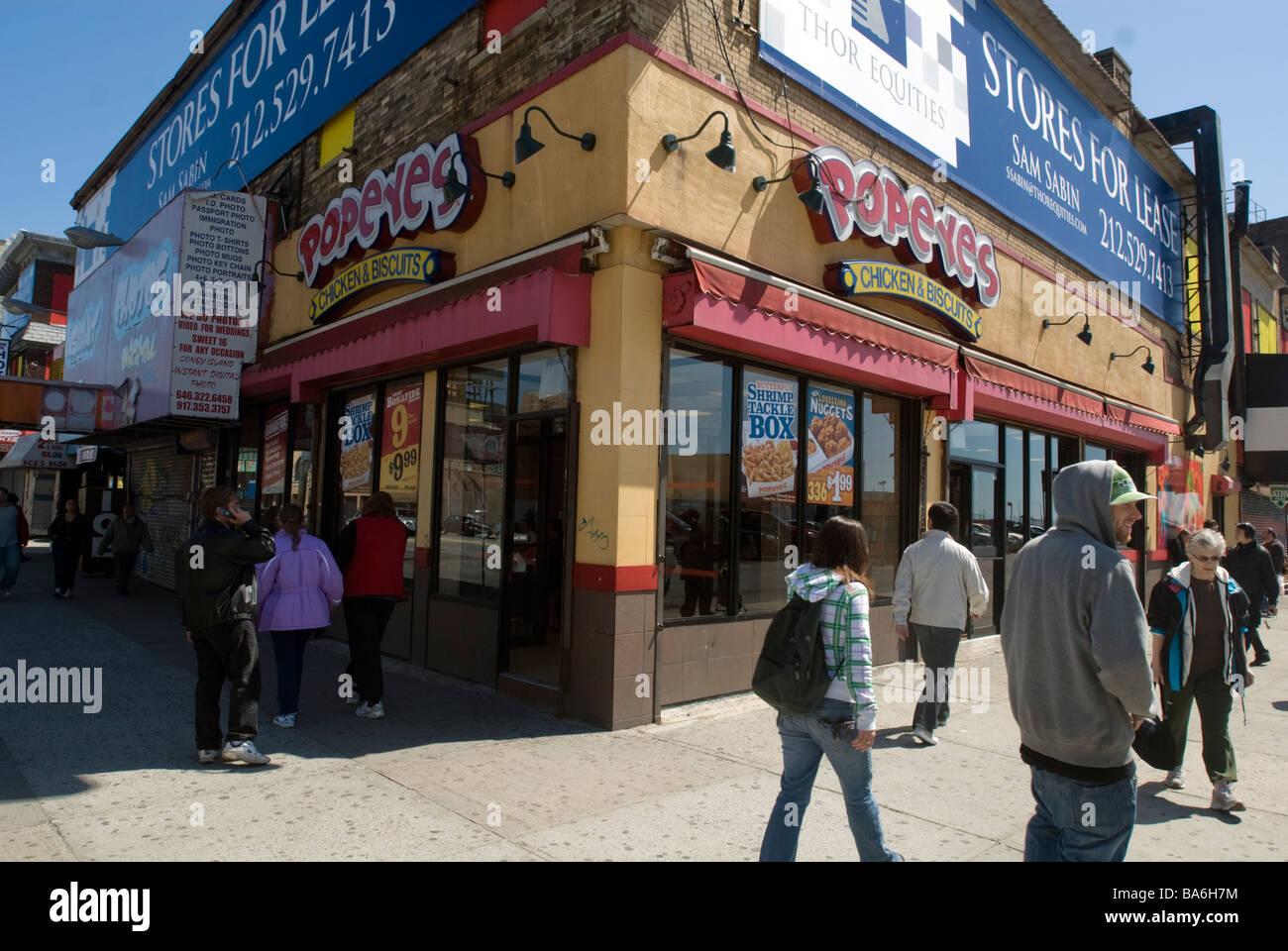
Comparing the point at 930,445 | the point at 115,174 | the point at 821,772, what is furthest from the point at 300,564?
the point at 115,174

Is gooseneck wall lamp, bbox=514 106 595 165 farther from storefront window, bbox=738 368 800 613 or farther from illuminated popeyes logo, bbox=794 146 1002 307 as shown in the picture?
storefront window, bbox=738 368 800 613

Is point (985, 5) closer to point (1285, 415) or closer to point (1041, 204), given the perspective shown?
point (1041, 204)

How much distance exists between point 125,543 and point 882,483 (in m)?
13.3

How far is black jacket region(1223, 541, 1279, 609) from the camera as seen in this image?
10.8 m

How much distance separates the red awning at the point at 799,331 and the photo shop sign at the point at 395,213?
8.76ft

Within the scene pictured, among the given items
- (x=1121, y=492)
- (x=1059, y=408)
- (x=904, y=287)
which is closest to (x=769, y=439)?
(x=904, y=287)

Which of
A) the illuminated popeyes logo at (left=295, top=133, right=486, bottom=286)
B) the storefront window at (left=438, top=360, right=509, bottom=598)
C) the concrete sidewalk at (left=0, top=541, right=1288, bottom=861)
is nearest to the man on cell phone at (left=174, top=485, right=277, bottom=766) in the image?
the concrete sidewalk at (left=0, top=541, right=1288, bottom=861)

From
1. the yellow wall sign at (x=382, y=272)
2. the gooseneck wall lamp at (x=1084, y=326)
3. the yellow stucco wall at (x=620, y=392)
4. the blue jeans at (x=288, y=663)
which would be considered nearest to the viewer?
the blue jeans at (x=288, y=663)

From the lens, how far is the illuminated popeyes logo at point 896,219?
8297 mm

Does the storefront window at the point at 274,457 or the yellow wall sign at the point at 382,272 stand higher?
the yellow wall sign at the point at 382,272

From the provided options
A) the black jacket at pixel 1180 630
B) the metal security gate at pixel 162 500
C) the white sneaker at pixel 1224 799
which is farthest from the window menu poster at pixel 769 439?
the metal security gate at pixel 162 500

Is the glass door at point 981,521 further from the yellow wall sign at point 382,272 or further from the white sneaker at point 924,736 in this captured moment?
the yellow wall sign at point 382,272
